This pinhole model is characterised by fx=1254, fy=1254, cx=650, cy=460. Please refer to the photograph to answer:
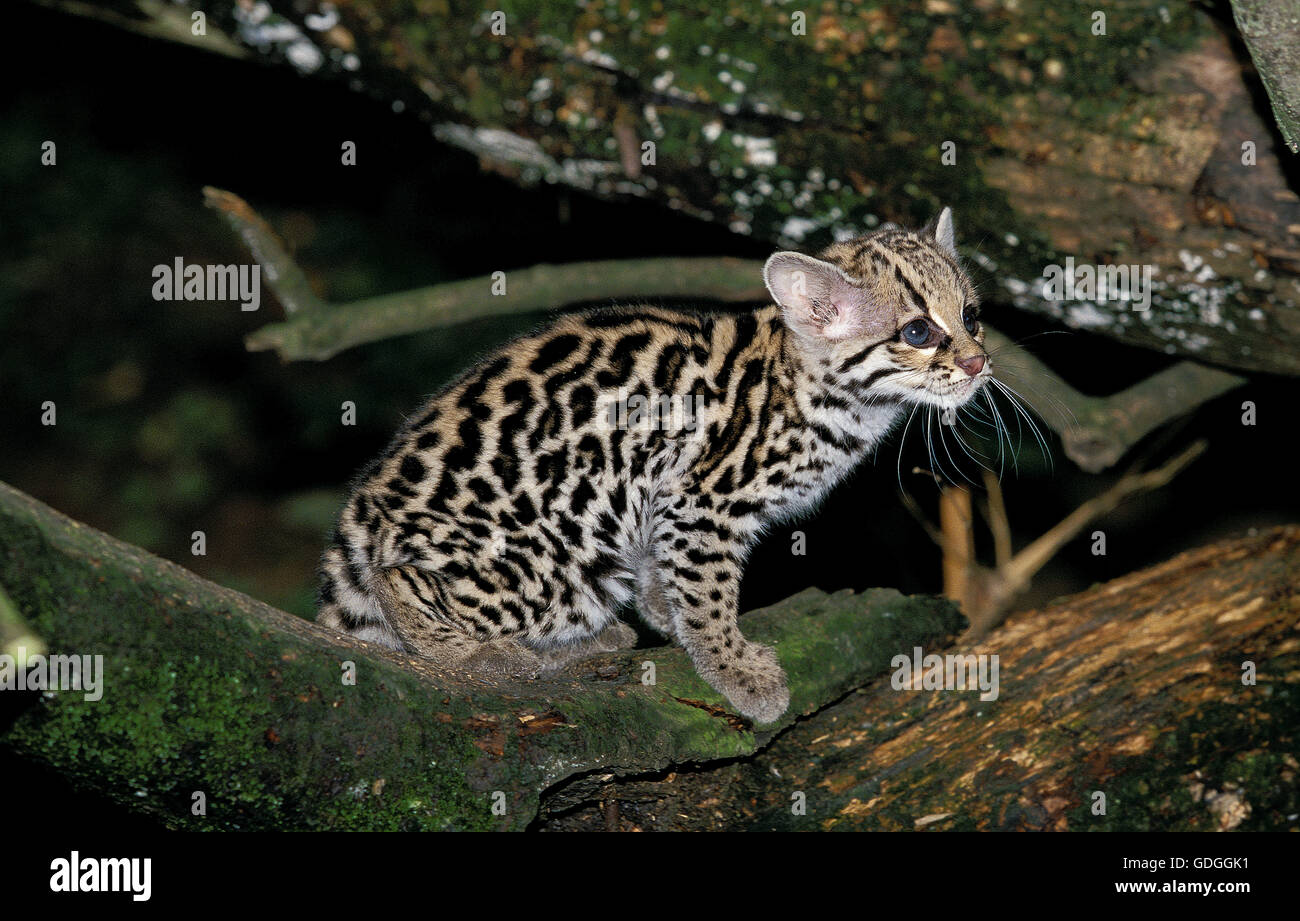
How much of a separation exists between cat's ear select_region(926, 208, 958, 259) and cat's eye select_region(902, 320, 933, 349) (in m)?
0.53

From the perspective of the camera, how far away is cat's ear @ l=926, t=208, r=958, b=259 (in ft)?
17.9

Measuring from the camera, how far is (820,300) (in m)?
5.13

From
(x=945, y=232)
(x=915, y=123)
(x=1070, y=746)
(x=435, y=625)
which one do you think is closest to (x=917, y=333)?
(x=945, y=232)

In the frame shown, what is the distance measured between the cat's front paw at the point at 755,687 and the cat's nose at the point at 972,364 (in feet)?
4.66

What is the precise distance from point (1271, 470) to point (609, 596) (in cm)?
690

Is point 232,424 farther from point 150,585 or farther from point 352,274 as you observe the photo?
point 150,585

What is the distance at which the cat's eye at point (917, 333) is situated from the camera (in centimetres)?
511

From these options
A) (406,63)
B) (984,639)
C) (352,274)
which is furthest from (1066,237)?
(352,274)

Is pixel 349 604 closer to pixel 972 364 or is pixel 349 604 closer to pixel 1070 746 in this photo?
pixel 972 364

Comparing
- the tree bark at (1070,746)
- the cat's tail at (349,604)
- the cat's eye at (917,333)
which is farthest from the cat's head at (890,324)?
the cat's tail at (349,604)

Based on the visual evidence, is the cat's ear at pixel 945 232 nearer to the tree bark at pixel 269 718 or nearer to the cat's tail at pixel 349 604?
the tree bark at pixel 269 718

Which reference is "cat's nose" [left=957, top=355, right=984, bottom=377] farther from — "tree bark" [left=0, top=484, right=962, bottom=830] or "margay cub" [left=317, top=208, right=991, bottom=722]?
"tree bark" [left=0, top=484, right=962, bottom=830]

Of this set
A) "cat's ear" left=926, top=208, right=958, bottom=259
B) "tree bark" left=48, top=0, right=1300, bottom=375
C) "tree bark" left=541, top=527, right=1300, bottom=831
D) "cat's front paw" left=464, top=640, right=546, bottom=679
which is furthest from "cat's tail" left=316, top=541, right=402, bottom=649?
"cat's ear" left=926, top=208, right=958, bottom=259

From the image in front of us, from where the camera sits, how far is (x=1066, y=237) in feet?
18.5
